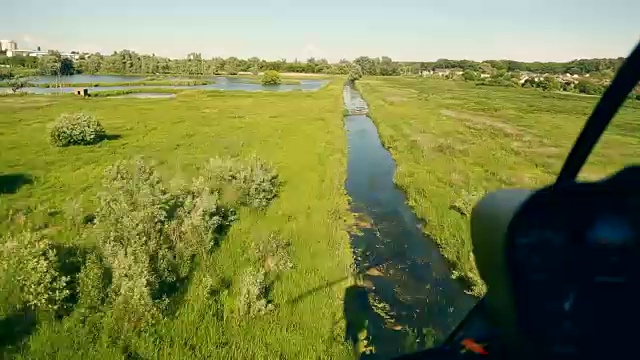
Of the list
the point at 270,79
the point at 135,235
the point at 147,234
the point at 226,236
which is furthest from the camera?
the point at 270,79

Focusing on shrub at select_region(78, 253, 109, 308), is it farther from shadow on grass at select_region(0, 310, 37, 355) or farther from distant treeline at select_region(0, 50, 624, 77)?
distant treeline at select_region(0, 50, 624, 77)

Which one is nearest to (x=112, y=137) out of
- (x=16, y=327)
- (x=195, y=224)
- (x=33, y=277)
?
(x=195, y=224)

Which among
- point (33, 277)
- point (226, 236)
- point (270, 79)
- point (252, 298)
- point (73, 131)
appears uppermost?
point (270, 79)

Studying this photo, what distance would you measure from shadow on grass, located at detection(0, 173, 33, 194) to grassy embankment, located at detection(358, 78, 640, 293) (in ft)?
56.5

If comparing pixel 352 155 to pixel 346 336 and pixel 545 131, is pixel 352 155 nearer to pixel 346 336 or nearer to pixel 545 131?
pixel 545 131

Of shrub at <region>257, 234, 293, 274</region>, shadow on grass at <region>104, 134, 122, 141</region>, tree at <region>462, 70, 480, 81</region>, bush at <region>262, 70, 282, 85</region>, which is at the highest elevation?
tree at <region>462, 70, 480, 81</region>

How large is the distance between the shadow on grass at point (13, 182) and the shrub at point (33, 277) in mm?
12015

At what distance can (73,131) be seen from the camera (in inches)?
1244

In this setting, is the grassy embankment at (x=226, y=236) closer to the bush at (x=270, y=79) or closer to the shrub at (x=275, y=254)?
the shrub at (x=275, y=254)

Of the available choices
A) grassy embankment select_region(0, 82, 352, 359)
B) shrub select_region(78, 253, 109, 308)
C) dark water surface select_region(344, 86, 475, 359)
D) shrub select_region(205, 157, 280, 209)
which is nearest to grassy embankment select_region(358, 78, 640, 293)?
dark water surface select_region(344, 86, 475, 359)

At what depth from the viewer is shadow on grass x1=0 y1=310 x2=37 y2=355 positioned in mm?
8406

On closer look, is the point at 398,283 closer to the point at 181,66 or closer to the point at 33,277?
the point at 33,277

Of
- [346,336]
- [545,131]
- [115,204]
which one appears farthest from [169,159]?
[545,131]

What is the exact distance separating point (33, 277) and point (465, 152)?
994 inches
